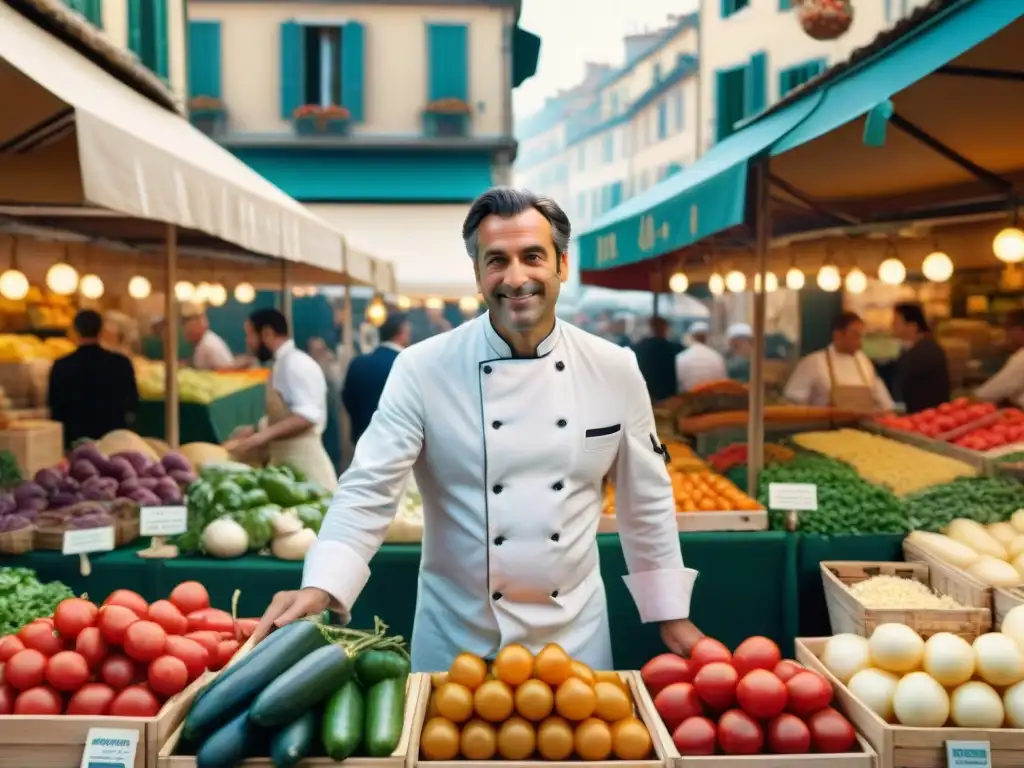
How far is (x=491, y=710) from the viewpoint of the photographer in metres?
2.14

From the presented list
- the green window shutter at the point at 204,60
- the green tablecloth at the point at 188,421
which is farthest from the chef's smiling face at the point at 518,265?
the green window shutter at the point at 204,60

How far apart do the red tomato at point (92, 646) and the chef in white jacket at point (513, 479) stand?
1.64 ft

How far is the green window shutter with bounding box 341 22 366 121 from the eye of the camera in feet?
68.5

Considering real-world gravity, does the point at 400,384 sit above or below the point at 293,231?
below

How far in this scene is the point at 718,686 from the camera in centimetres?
222

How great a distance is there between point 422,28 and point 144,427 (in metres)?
13.9

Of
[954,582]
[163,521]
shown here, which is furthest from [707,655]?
[163,521]

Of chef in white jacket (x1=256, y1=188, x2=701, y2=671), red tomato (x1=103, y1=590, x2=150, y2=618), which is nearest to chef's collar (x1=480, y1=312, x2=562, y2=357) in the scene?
chef in white jacket (x1=256, y1=188, x2=701, y2=671)

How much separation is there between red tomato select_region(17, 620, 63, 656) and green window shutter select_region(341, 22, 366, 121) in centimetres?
1951

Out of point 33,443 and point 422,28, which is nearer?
point 33,443

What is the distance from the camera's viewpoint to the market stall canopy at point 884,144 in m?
3.73

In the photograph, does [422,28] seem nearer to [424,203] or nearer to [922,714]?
[424,203]

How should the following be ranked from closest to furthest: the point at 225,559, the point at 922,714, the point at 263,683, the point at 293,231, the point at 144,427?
1. the point at 263,683
2. the point at 922,714
3. the point at 225,559
4. the point at 293,231
5. the point at 144,427

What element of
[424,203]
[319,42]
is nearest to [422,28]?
[319,42]
